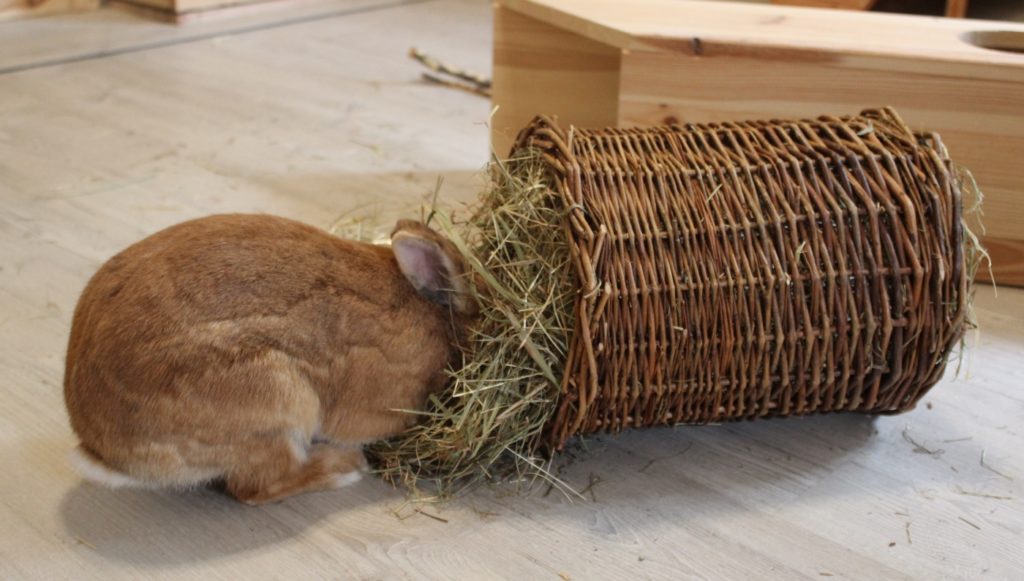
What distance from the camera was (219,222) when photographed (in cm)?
183

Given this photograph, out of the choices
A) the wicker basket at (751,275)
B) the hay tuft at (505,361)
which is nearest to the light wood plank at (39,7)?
the hay tuft at (505,361)

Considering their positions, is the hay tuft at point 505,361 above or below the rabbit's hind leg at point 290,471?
above

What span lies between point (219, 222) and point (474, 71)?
8.32 ft

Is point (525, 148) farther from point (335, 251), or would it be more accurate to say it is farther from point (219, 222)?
point (219, 222)

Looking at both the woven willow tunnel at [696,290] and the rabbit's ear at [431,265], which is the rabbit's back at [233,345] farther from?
the woven willow tunnel at [696,290]

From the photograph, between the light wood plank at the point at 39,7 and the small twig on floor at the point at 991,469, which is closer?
the small twig on floor at the point at 991,469

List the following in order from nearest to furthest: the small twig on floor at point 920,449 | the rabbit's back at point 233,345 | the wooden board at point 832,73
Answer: the rabbit's back at point 233,345, the small twig on floor at point 920,449, the wooden board at point 832,73

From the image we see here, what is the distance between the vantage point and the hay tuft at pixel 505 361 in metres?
1.80

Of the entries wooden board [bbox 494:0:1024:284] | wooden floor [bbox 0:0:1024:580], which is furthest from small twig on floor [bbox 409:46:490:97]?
wooden board [bbox 494:0:1024:284]

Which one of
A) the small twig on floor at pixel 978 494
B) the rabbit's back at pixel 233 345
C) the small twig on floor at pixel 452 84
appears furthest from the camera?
the small twig on floor at pixel 452 84

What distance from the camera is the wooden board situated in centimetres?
255

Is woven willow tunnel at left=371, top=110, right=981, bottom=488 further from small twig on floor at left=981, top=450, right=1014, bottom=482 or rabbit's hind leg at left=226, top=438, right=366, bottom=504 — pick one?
small twig on floor at left=981, top=450, right=1014, bottom=482

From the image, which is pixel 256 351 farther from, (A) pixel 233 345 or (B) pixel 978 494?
(B) pixel 978 494

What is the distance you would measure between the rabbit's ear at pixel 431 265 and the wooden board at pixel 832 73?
3.28 feet
